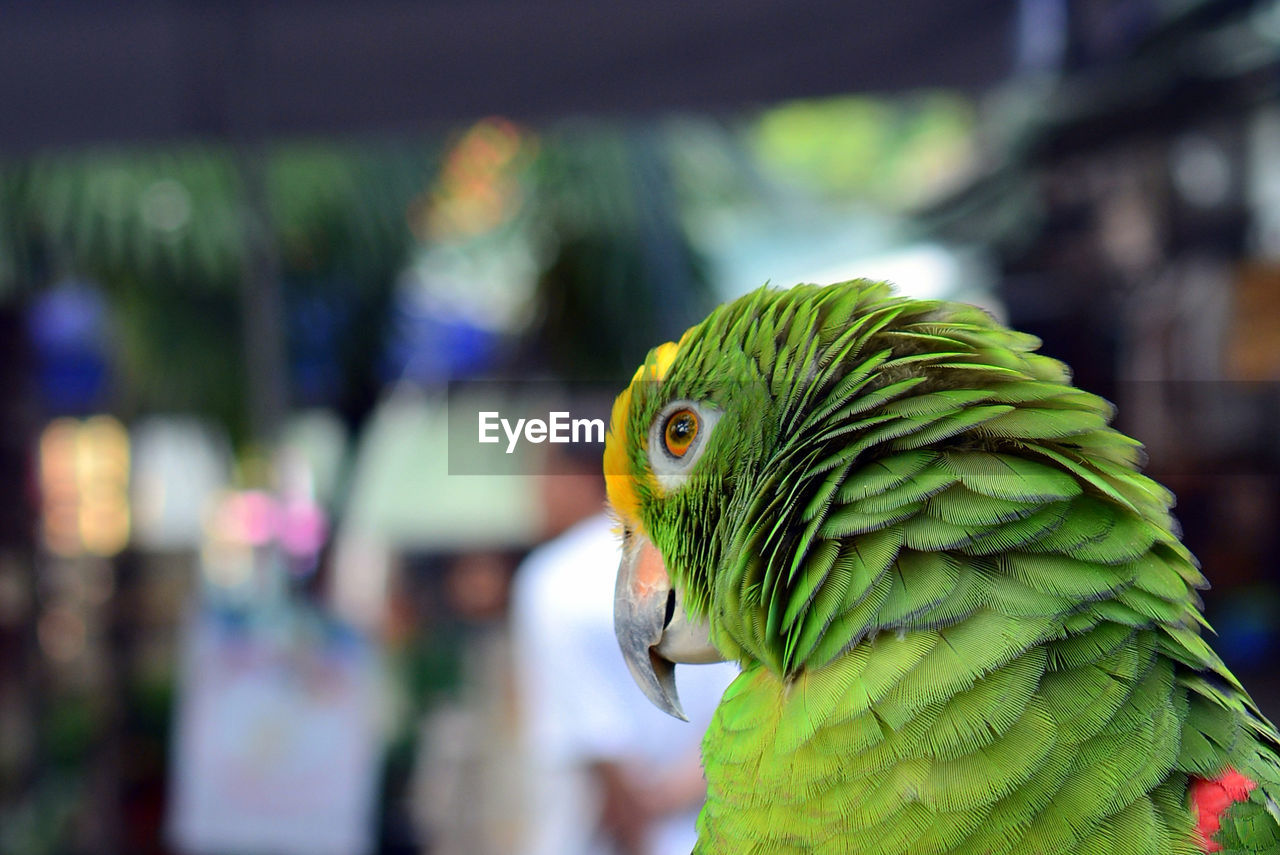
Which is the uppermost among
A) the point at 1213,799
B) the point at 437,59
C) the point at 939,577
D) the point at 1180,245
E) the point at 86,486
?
the point at 437,59

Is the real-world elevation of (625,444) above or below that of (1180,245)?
below

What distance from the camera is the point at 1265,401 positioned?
6.53 ft

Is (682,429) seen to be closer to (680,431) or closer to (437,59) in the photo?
(680,431)

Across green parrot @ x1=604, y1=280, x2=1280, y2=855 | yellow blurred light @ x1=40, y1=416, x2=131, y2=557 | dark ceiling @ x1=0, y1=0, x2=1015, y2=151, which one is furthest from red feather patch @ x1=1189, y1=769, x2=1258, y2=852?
yellow blurred light @ x1=40, y1=416, x2=131, y2=557

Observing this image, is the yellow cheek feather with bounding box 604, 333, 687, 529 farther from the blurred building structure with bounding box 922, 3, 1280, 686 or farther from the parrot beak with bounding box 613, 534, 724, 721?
the blurred building structure with bounding box 922, 3, 1280, 686

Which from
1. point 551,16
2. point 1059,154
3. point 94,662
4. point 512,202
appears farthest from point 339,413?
point 1059,154

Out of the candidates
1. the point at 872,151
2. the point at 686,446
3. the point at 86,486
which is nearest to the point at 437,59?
the point at 686,446

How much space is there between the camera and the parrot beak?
0.58 meters

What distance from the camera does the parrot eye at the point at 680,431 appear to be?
523 millimetres

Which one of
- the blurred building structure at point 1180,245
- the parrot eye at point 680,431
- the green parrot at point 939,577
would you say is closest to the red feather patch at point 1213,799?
the green parrot at point 939,577

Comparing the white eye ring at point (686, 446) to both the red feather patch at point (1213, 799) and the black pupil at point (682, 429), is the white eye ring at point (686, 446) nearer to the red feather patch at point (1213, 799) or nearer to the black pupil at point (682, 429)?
the black pupil at point (682, 429)

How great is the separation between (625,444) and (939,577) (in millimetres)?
180

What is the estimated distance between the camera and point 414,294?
3041 mm

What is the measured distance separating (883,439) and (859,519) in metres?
0.04
